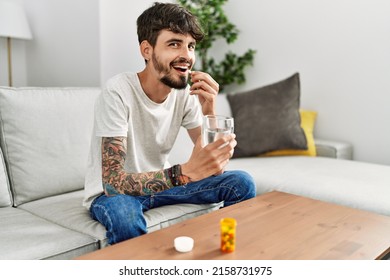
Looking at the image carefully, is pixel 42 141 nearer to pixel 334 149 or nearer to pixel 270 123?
pixel 270 123

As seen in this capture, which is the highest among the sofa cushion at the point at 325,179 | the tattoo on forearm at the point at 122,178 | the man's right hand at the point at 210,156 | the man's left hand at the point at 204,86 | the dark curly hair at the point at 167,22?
the dark curly hair at the point at 167,22

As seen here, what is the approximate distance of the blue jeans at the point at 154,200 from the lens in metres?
1.37

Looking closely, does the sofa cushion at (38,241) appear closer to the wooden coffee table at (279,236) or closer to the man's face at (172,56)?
the wooden coffee table at (279,236)

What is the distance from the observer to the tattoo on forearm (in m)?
1.42

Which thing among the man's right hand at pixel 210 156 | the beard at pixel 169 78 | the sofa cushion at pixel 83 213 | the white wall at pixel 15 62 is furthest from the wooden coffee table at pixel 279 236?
the white wall at pixel 15 62

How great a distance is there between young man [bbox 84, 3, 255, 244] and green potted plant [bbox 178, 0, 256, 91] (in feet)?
5.15

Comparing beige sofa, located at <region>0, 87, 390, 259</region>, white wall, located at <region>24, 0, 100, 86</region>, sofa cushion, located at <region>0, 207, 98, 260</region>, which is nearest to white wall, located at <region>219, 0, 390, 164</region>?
beige sofa, located at <region>0, 87, 390, 259</region>

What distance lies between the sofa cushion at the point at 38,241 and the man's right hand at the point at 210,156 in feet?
1.40

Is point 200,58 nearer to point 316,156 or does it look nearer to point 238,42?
point 238,42

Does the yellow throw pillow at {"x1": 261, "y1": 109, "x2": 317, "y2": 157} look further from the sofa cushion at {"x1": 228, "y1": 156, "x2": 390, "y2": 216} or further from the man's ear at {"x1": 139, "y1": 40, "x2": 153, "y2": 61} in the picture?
the man's ear at {"x1": 139, "y1": 40, "x2": 153, "y2": 61}

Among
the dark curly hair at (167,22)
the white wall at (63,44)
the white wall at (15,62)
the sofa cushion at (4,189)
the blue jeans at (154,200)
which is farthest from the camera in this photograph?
the white wall at (15,62)

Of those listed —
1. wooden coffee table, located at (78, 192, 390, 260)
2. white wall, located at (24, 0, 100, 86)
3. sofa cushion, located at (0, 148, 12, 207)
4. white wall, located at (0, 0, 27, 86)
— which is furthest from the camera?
white wall, located at (0, 0, 27, 86)

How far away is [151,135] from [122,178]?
307 mm

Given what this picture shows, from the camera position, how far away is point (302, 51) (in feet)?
9.95
